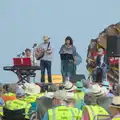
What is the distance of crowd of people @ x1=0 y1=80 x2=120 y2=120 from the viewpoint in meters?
9.09

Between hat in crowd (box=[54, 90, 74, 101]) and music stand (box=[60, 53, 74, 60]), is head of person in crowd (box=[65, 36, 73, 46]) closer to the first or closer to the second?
music stand (box=[60, 53, 74, 60])

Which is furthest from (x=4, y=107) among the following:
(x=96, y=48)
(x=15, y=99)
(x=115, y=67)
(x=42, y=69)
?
(x=96, y=48)

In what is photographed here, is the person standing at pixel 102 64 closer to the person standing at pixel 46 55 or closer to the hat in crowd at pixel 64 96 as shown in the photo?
the person standing at pixel 46 55

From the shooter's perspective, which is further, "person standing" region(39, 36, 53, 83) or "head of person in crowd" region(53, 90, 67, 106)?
"person standing" region(39, 36, 53, 83)

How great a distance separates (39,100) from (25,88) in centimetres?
324

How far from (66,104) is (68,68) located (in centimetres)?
889

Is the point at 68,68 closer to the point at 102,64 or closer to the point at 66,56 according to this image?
the point at 66,56

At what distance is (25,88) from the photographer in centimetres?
1414

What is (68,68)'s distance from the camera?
60.7ft

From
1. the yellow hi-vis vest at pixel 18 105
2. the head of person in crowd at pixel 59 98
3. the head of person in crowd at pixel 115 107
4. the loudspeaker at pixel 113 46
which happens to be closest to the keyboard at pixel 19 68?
the loudspeaker at pixel 113 46

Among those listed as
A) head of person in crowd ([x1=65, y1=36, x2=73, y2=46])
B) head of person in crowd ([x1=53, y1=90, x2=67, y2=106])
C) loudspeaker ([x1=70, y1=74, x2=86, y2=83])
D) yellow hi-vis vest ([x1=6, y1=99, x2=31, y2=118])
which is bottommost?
yellow hi-vis vest ([x1=6, y1=99, x2=31, y2=118])

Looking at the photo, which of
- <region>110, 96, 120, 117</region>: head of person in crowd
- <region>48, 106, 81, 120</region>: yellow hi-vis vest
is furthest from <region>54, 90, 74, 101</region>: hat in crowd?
<region>110, 96, 120, 117</region>: head of person in crowd

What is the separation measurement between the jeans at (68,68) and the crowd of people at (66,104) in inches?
155

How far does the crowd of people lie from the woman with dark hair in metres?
3.79
